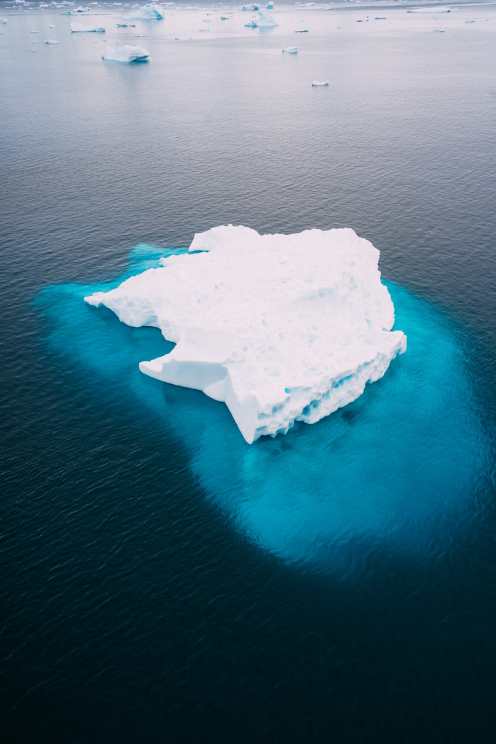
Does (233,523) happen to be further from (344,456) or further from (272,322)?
(272,322)

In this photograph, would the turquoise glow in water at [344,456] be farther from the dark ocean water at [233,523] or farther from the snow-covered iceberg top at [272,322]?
the snow-covered iceberg top at [272,322]

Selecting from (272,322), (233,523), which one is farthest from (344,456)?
(272,322)

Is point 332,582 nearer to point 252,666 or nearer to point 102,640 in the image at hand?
point 252,666

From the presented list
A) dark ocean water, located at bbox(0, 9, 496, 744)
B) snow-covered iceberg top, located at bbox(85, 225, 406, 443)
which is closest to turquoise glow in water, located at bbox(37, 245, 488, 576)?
dark ocean water, located at bbox(0, 9, 496, 744)

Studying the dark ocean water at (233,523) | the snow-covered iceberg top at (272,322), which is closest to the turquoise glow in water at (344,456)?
the dark ocean water at (233,523)

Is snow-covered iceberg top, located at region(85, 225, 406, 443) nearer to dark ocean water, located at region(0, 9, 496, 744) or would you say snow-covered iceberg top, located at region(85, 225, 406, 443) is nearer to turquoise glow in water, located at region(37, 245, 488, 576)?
turquoise glow in water, located at region(37, 245, 488, 576)

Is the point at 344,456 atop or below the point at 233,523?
atop

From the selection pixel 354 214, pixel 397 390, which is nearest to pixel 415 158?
pixel 354 214
